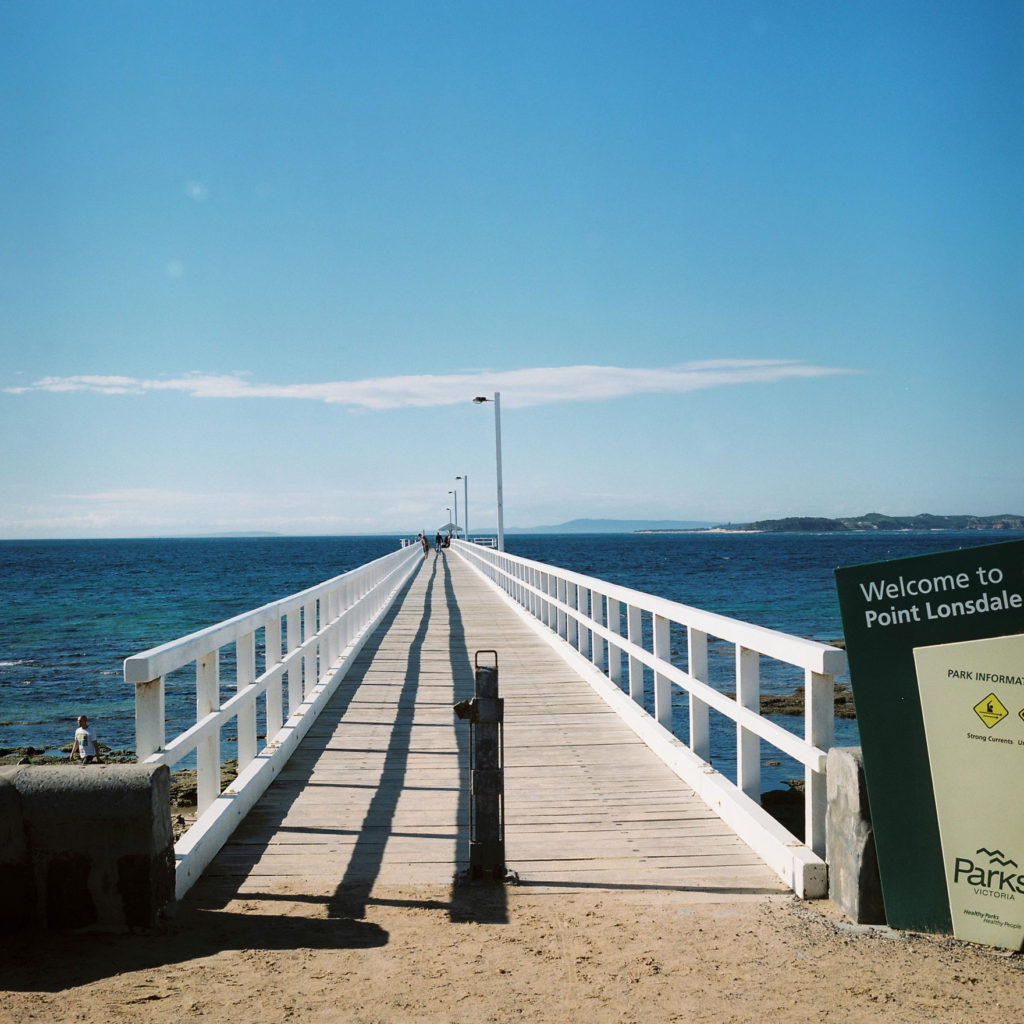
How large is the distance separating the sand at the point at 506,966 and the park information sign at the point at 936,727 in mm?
251

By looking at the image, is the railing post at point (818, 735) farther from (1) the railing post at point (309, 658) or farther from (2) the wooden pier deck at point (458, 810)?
(1) the railing post at point (309, 658)

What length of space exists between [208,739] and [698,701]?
3.20 m

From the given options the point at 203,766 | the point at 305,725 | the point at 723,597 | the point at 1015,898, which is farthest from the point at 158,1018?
the point at 723,597

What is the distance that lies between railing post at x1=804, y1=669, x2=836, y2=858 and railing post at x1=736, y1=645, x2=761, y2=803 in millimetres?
542

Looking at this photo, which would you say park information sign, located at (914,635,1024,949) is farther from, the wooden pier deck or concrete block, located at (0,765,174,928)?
concrete block, located at (0,765,174,928)

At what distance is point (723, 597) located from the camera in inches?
2456

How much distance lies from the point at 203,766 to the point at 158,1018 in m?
2.44

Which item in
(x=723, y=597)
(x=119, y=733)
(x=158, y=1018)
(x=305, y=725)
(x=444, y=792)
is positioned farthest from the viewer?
(x=723, y=597)

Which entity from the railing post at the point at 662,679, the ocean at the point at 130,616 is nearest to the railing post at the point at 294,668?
the railing post at the point at 662,679

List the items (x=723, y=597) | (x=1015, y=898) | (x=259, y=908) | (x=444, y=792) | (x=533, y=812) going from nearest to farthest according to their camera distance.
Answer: (x=1015, y=898) < (x=259, y=908) < (x=533, y=812) < (x=444, y=792) < (x=723, y=597)

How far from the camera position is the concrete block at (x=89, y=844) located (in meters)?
4.31

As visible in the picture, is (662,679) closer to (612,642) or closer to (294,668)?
(612,642)

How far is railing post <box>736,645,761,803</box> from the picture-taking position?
559 centimetres

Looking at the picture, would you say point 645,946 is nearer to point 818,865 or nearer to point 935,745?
point 818,865
